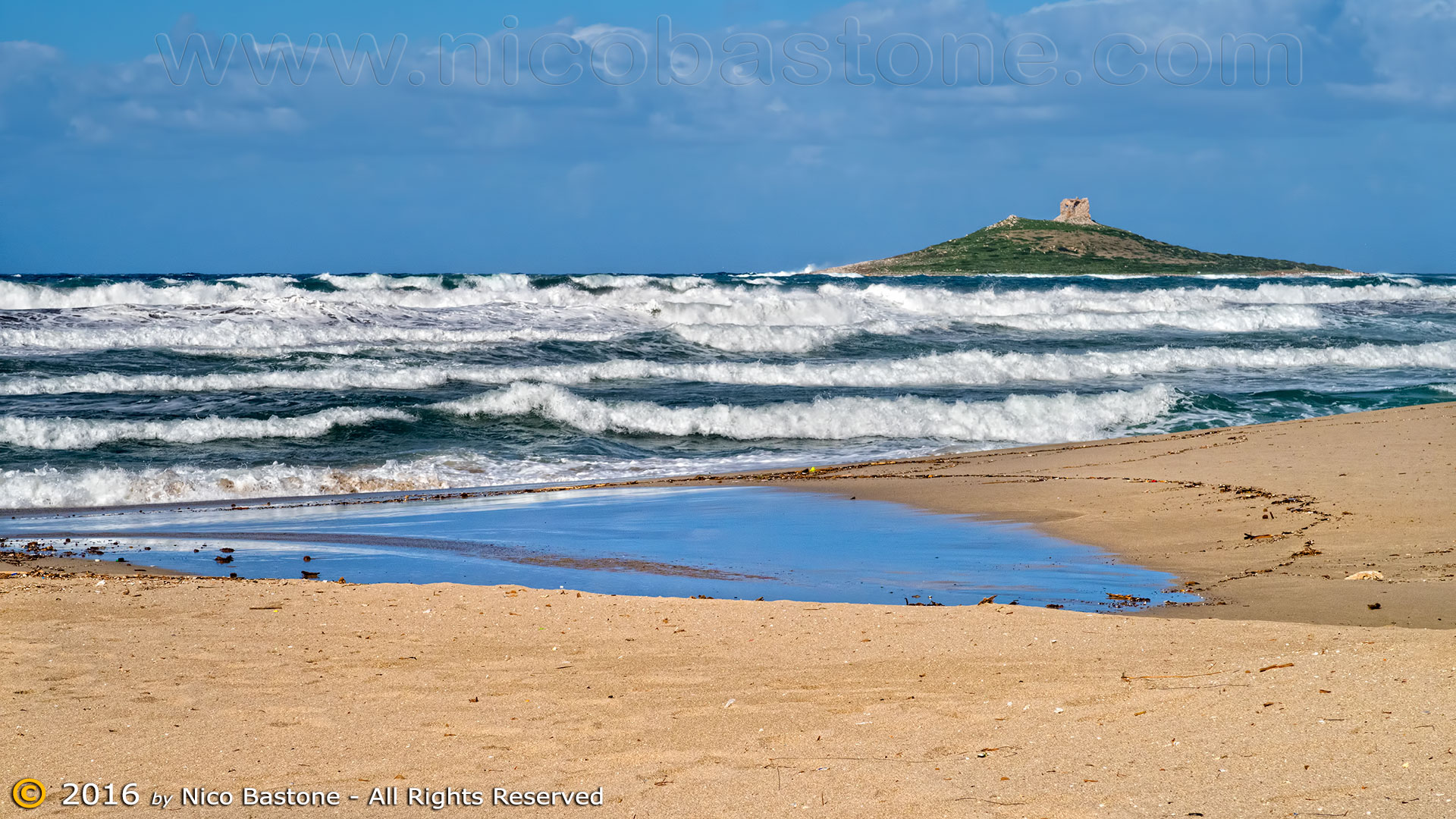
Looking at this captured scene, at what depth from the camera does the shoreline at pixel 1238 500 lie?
568cm

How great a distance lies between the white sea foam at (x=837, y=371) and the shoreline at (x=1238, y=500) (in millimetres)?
7172

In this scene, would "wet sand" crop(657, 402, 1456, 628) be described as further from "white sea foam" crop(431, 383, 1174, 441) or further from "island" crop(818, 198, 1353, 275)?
"island" crop(818, 198, 1353, 275)

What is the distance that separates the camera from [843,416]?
16094mm

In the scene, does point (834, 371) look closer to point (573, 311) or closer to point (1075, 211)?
point (573, 311)

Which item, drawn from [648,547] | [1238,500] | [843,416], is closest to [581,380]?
[843,416]

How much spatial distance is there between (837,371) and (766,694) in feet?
56.3

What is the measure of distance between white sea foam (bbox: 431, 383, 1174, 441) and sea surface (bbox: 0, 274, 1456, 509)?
0.04m

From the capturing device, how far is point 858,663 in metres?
4.45

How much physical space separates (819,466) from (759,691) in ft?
29.4

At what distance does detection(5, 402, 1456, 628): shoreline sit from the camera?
18.6 feet

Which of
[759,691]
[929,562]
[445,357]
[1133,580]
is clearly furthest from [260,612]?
[445,357]

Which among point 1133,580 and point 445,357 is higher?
point 445,357

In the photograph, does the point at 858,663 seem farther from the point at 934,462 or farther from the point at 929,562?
the point at 934,462

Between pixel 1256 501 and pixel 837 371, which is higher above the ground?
pixel 837 371
